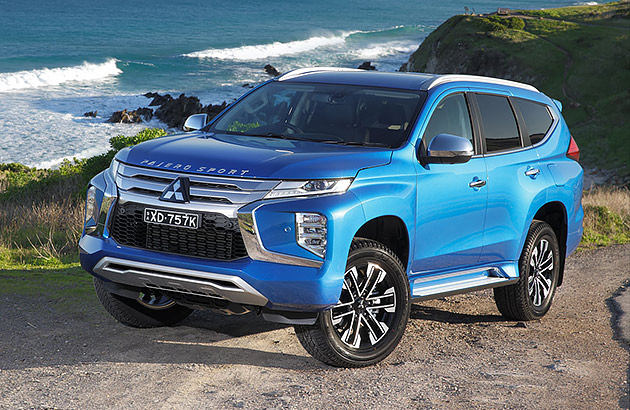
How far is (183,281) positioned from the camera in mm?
5070

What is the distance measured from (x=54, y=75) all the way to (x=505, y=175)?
175 ft

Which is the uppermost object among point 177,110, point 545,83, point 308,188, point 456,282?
point 308,188

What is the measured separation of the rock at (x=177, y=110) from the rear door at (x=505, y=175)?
37514mm

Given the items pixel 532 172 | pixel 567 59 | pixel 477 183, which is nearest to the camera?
pixel 477 183

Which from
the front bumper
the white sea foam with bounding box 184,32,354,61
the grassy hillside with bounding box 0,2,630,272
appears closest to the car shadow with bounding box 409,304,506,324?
the front bumper

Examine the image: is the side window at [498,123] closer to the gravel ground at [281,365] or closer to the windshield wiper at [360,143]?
the windshield wiper at [360,143]

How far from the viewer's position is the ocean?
40.9 m

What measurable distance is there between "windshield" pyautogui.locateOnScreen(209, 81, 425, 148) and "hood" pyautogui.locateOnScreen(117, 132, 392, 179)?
293 mm

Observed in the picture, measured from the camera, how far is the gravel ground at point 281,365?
16.5 feet

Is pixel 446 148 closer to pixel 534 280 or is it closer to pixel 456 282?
pixel 456 282

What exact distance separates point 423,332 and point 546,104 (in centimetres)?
256

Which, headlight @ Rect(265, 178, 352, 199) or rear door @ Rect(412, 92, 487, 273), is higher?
headlight @ Rect(265, 178, 352, 199)

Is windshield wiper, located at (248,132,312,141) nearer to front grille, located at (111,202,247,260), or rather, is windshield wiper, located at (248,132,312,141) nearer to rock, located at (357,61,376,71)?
front grille, located at (111,202,247,260)

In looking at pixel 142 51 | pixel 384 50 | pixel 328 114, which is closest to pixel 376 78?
pixel 328 114
